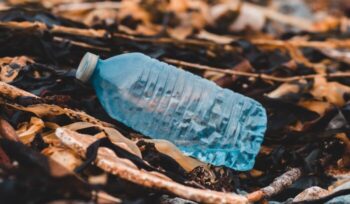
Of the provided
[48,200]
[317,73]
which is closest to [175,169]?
[48,200]

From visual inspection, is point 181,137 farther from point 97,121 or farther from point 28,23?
point 28,23

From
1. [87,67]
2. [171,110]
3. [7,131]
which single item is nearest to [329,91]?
[171,110]

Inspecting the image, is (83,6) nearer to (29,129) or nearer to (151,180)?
(29,129)

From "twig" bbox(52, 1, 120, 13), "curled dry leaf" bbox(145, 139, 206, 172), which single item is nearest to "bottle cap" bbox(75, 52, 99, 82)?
"curled dry leaf" bbox(145, 139, 206, 172)

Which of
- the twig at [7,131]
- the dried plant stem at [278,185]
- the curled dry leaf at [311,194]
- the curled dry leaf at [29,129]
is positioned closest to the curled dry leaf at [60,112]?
the curled dry leaf at [29,129]

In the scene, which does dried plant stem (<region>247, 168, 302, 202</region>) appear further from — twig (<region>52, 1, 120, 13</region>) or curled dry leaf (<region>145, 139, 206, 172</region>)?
twig (<region>52, 1, 120, 13</region>)

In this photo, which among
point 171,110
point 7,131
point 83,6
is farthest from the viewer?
point 83,6
